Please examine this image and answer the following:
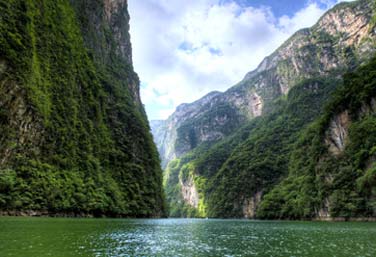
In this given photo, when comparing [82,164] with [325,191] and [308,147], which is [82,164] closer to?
[325,191]

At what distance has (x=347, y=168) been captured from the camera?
9712 centimetres

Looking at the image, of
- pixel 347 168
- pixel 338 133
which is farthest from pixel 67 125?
pixel 338 133

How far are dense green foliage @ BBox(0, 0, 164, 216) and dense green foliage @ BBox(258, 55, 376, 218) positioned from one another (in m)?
51.8

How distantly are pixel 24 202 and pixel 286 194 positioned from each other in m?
95.3

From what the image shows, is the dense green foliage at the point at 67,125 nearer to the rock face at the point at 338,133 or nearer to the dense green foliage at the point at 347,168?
the dense green foliage at the point at 347,168

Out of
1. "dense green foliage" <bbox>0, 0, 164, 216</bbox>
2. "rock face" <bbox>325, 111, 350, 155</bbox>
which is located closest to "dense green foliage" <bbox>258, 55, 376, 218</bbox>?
"rock face" <bbox>325, 111, 350, 155</bbox>

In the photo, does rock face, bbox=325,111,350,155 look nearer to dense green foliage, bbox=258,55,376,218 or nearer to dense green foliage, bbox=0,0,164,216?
dense green foliage, bbox=258,55,376,218

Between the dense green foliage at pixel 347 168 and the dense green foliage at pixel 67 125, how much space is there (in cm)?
5179

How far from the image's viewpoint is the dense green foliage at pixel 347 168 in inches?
3450

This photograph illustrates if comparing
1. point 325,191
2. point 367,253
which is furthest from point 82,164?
point 367,253

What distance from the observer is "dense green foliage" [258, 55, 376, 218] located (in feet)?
287

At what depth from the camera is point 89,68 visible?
123 metres

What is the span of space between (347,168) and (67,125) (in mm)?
77240

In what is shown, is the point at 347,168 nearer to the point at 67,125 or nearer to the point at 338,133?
the point at 338,133
